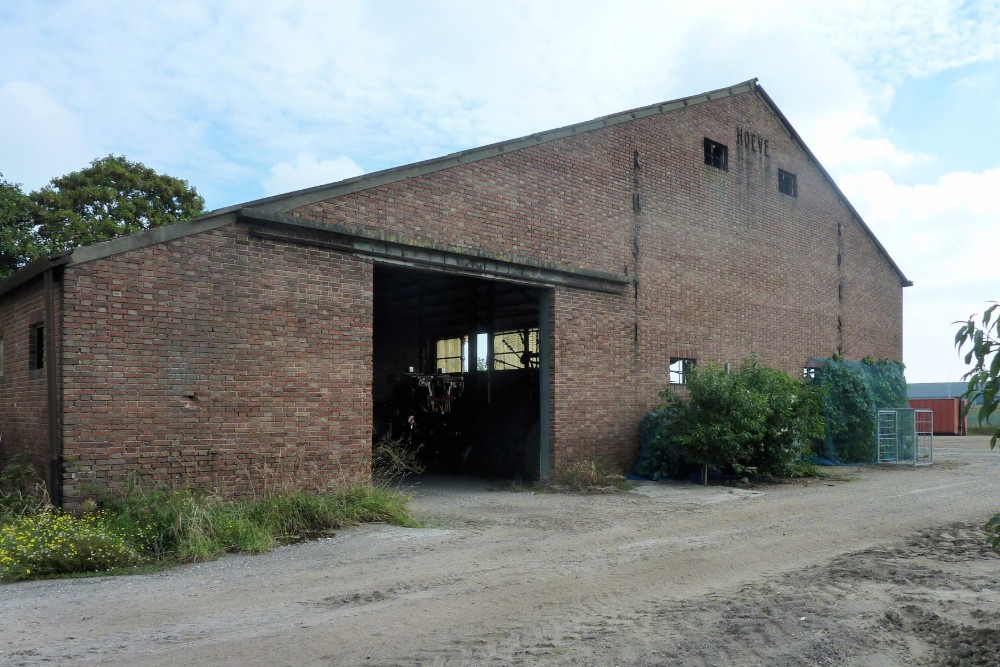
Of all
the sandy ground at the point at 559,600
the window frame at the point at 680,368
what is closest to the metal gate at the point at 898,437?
the window frame at the point at 680,368

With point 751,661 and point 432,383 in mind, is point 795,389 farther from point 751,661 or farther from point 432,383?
point 751,661

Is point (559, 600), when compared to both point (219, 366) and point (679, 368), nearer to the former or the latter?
point (219, 366)

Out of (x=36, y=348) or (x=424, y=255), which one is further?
(x=424, y=255)

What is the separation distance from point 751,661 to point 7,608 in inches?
238

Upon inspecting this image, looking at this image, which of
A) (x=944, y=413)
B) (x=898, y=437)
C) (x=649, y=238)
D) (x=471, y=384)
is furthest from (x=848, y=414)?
(x=944, y=413)

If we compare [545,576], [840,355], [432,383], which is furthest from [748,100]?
[545,576]

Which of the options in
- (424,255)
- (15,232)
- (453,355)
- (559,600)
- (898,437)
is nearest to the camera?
(559,600)

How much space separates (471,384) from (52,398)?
472 inches

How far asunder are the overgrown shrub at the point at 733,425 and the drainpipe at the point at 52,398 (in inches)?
429

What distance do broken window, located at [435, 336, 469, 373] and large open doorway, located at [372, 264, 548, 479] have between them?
0.03 metres

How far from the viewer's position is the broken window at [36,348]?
11227mm

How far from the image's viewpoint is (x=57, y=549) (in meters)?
8.05

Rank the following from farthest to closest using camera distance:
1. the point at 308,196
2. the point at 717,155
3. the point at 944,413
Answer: the point at 944,413, the point at 717,155, the point at 308,196

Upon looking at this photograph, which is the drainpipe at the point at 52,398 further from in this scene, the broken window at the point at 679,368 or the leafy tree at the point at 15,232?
the leafy tree at the point at 15,232
